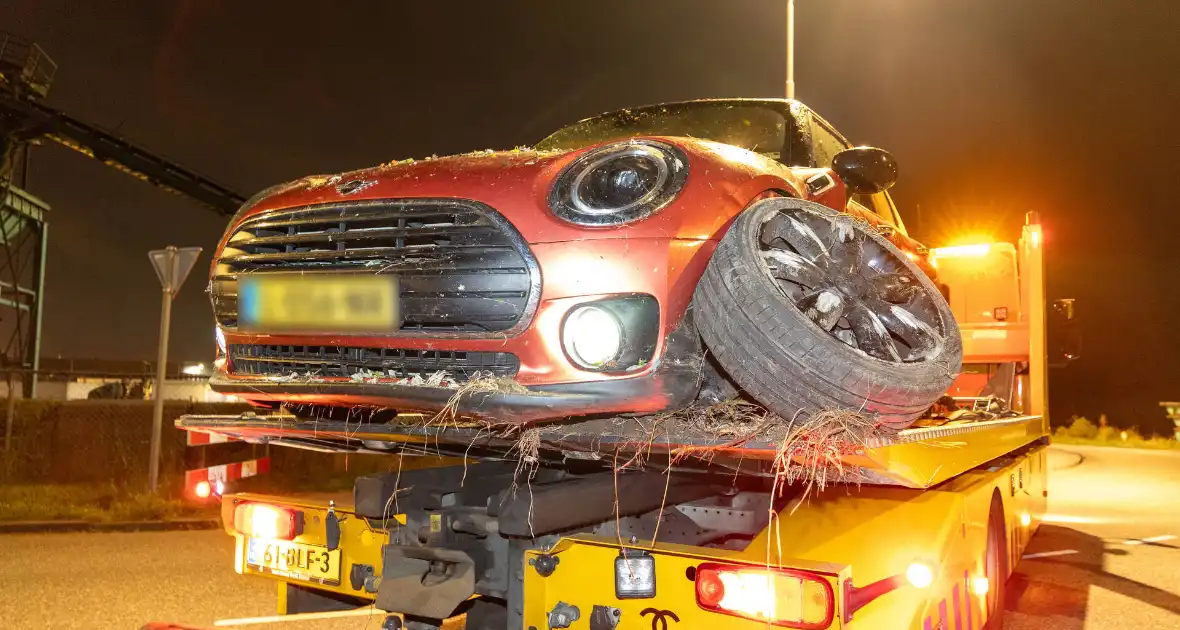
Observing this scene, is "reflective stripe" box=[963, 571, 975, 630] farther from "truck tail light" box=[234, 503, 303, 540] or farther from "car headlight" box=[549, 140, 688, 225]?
"truck tail light" box=[234, 503, 303, 540]

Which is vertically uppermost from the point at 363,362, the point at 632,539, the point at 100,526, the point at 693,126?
the point at 693,126

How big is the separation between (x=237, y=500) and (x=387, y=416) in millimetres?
1360

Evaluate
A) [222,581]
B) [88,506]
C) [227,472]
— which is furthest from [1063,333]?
[88,506]

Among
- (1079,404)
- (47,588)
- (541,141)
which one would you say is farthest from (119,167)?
(1079,404)

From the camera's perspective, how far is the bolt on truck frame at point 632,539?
7.56 ft

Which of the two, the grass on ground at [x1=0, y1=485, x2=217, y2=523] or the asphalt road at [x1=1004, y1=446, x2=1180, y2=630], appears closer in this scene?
the asphalt road at [x1=1004, y1=446, x2=1180, y2=630]

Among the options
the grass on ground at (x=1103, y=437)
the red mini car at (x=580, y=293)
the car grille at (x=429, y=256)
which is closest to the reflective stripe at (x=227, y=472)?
the red mini car at (x=580, y=293)

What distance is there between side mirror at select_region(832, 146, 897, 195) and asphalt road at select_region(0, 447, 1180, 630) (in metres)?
2.74

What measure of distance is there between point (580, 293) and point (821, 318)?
2.28 ft

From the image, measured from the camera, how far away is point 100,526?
7.17 meters

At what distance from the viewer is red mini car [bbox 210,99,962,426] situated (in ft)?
7.12

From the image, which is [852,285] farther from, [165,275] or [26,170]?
[26,170]

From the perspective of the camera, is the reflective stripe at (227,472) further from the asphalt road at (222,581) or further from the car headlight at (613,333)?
the car headlight at (613,333)

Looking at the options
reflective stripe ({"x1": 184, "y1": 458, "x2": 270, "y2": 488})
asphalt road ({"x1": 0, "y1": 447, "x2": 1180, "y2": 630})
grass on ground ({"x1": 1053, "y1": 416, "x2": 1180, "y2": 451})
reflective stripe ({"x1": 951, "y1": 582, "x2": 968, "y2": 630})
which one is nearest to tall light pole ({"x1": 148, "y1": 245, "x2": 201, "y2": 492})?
asphalt road ({"x1": 0, "y1": 447, "x2": 1180, "y2": 630})
